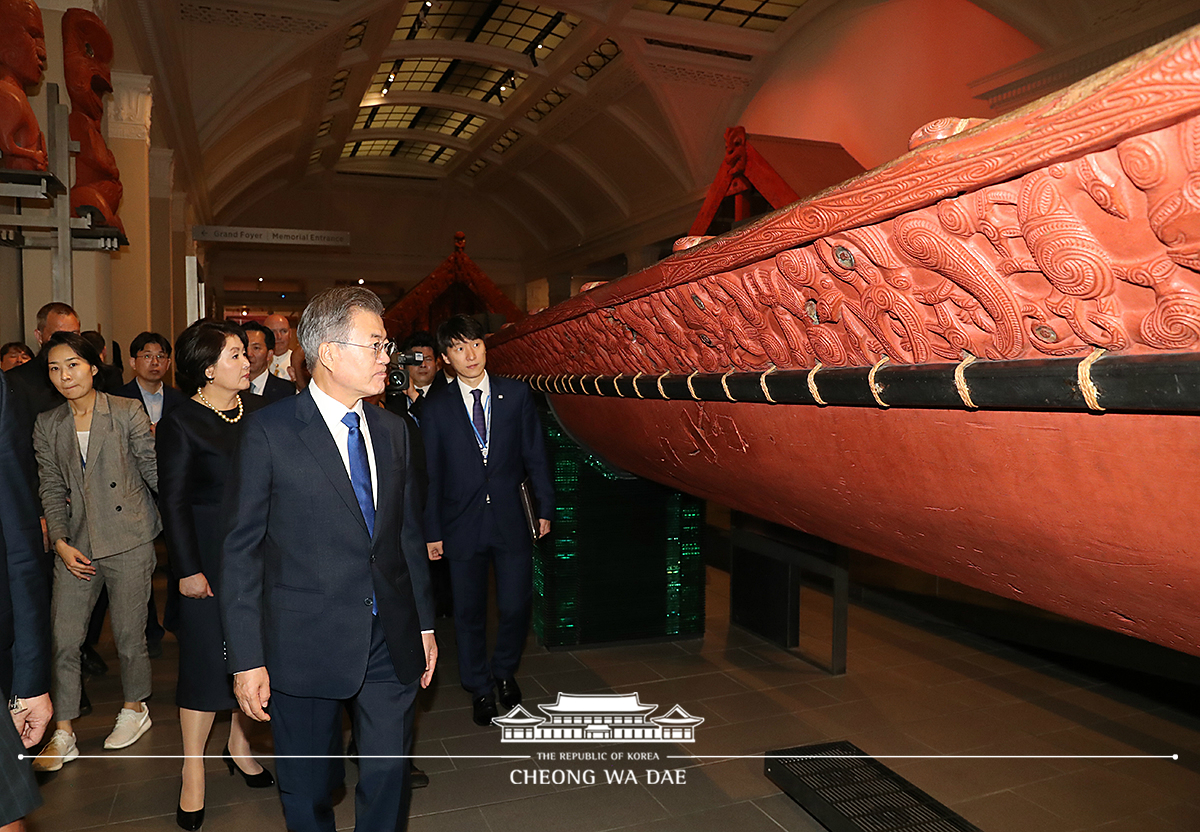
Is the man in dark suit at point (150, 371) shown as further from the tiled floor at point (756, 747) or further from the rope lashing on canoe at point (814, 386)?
the rope lashing on canoe at point (814, 386)

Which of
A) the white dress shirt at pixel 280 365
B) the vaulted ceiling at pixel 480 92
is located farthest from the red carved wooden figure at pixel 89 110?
the vaulted ceiling at pixel 480 92

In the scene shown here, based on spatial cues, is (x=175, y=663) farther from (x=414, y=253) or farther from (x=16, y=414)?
(x=414, y=253)

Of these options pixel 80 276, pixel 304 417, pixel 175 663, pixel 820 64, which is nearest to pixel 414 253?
pixel 820 64

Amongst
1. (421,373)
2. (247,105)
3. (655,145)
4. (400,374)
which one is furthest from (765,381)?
(655,145)

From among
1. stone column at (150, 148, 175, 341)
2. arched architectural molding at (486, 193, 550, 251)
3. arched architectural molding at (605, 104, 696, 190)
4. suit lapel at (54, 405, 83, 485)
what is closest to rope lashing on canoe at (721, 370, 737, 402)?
suit lapel at (54, 405, 83, 485)

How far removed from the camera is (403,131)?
17016 millimetres

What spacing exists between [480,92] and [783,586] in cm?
1349

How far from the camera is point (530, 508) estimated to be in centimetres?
333

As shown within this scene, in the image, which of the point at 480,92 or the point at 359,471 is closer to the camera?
the point at 359,471

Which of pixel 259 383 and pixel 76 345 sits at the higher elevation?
pixel 76 345

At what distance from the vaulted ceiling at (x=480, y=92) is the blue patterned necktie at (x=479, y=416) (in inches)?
214

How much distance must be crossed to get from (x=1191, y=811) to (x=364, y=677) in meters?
2.41

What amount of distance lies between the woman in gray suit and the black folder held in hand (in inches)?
53.6

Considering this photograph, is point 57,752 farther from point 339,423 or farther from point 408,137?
point 408,137
